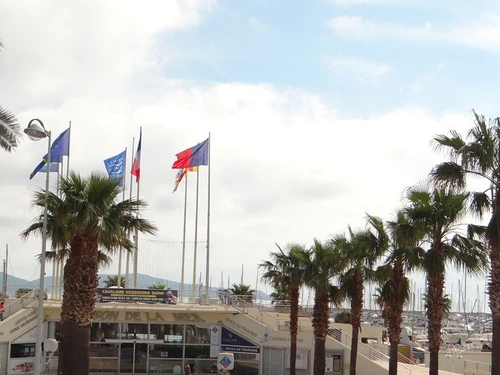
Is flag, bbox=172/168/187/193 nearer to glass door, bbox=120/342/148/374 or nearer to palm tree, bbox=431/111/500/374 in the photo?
glass door, bbox=120/342/148/374

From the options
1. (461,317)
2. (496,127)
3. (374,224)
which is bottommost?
(461,317)

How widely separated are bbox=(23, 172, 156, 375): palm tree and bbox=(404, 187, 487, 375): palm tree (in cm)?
1135

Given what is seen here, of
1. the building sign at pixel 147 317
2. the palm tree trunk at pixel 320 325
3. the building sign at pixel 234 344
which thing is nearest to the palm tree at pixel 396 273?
the palm tree trunk at pixel 320 325

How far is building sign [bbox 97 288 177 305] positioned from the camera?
4297cm

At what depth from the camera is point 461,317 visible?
155 metres

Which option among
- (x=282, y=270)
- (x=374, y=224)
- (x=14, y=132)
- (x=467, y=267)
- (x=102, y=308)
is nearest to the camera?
(x=14, y=132)

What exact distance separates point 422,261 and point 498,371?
5.55 m

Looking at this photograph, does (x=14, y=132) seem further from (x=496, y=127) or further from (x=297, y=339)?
(x=297, y=339)

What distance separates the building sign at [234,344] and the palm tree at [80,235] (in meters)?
17.0

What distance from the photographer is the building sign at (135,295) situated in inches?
1692

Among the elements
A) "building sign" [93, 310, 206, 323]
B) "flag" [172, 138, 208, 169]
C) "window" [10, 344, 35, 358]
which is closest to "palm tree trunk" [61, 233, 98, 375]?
"window" [10, 344, 35, 358]

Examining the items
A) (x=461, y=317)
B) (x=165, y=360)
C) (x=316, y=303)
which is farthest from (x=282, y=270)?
(x=461, y=317)

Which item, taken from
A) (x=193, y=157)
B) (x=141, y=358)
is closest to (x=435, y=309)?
(x=141, y=358)

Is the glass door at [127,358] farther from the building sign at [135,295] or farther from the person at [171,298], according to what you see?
the person at [171,298]
